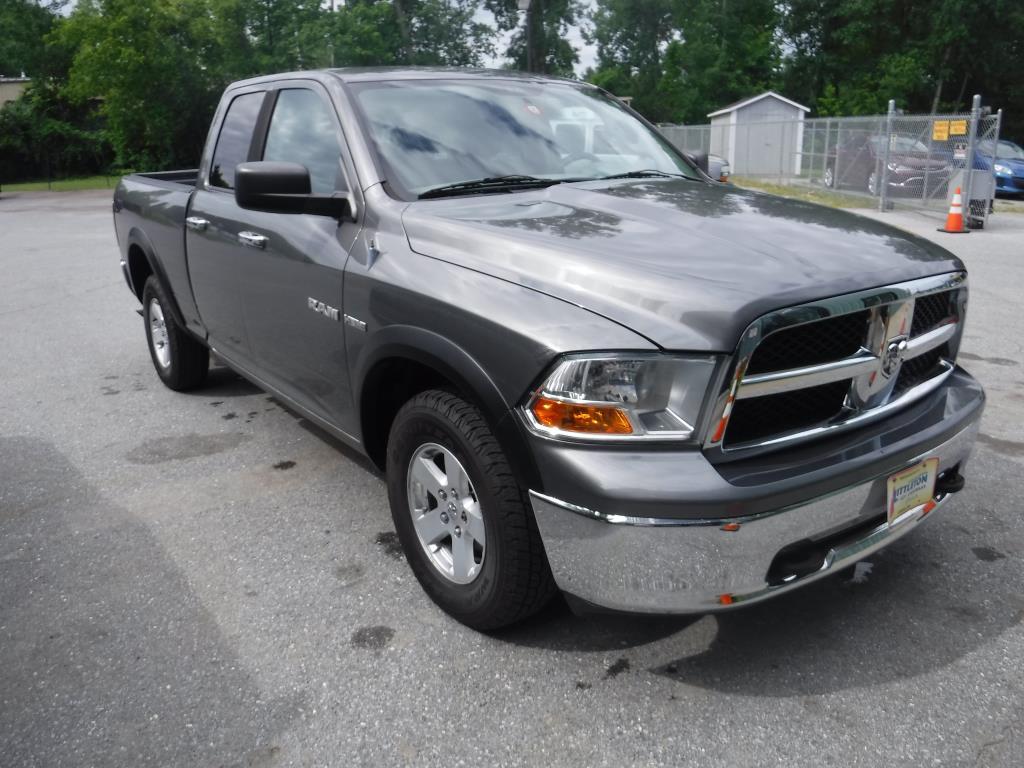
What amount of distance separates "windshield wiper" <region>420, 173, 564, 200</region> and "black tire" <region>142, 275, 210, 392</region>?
8.49ft

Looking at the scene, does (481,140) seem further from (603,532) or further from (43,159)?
(43,159)

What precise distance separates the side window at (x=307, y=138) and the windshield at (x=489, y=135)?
19cm

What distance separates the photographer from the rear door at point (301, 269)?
3.40 metres

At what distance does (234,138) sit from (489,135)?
1658 mm

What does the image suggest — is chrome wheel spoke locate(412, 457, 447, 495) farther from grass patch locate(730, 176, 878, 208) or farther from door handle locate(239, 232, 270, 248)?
grass patch locate(730, 176, 878, 208)

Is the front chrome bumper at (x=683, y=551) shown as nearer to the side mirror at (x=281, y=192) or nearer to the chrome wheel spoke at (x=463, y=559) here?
the chrome wheel spoke at (x=463, y=559)

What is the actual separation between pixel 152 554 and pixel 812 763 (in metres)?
2.57

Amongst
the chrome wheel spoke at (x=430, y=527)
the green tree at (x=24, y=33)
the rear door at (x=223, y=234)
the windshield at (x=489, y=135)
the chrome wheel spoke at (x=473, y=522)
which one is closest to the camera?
the chrome wheel spoke at (x=473, y=522)

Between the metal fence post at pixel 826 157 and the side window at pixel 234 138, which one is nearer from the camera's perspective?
the side window at pixel 234 138

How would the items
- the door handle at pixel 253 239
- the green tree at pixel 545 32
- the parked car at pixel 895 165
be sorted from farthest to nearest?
the green tree at pixel 545 32 → the parked car at pixel 895 165 → the door handle at pixel 253 239

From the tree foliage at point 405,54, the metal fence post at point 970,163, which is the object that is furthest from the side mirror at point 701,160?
the tree foliage at point 405,54

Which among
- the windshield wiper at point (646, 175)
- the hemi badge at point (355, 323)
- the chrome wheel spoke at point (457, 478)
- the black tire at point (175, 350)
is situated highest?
the windshield wiper at point (646, 175)

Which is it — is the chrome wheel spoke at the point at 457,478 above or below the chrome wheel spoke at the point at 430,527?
above

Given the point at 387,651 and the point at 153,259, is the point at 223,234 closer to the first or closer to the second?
the point at 153,259
